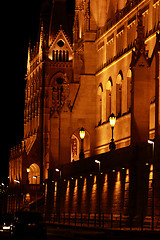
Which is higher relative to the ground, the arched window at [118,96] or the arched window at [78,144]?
the arched window at [118,96]

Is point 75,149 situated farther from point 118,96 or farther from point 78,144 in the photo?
point 118,96

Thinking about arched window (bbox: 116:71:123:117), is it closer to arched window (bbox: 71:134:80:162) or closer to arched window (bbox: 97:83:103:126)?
arched window (bbox: 97:83:103:126)

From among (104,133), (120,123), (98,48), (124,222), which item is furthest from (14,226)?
(98,48)

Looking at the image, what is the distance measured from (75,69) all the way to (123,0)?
677 inches

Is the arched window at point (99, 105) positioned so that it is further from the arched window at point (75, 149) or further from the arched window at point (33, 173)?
the arched window at point (33, 173)

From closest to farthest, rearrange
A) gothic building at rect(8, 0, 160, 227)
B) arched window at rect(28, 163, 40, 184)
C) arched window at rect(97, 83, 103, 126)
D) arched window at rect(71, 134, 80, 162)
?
gothic building at rect(8, 0, 160, 227) → arched window at rect(97, 83, 103, 126) → arched window at rect(71, 134, 80, 162) → arched window at rect(28, 163, 40, 184)

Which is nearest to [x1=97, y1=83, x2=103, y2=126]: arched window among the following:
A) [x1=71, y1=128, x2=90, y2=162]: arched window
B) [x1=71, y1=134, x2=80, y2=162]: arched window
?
[x1=71, y1=128, x2=90, y2=162]: arched window

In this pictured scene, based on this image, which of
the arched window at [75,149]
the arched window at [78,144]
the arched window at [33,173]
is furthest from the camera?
the arched window at [33,173]

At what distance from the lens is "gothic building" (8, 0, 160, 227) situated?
58938 millimetres

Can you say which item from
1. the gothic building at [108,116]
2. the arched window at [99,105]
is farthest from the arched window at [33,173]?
the arched window at [99,105]

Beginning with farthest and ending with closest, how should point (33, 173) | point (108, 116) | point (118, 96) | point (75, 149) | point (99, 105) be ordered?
point (33, 173) → point (75, 149) → point (99, 105) → point (108, 116) → point (118, 96)

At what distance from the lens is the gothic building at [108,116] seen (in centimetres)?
5894

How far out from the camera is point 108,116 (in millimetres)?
83062

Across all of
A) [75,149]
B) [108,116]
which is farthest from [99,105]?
[75,149]
